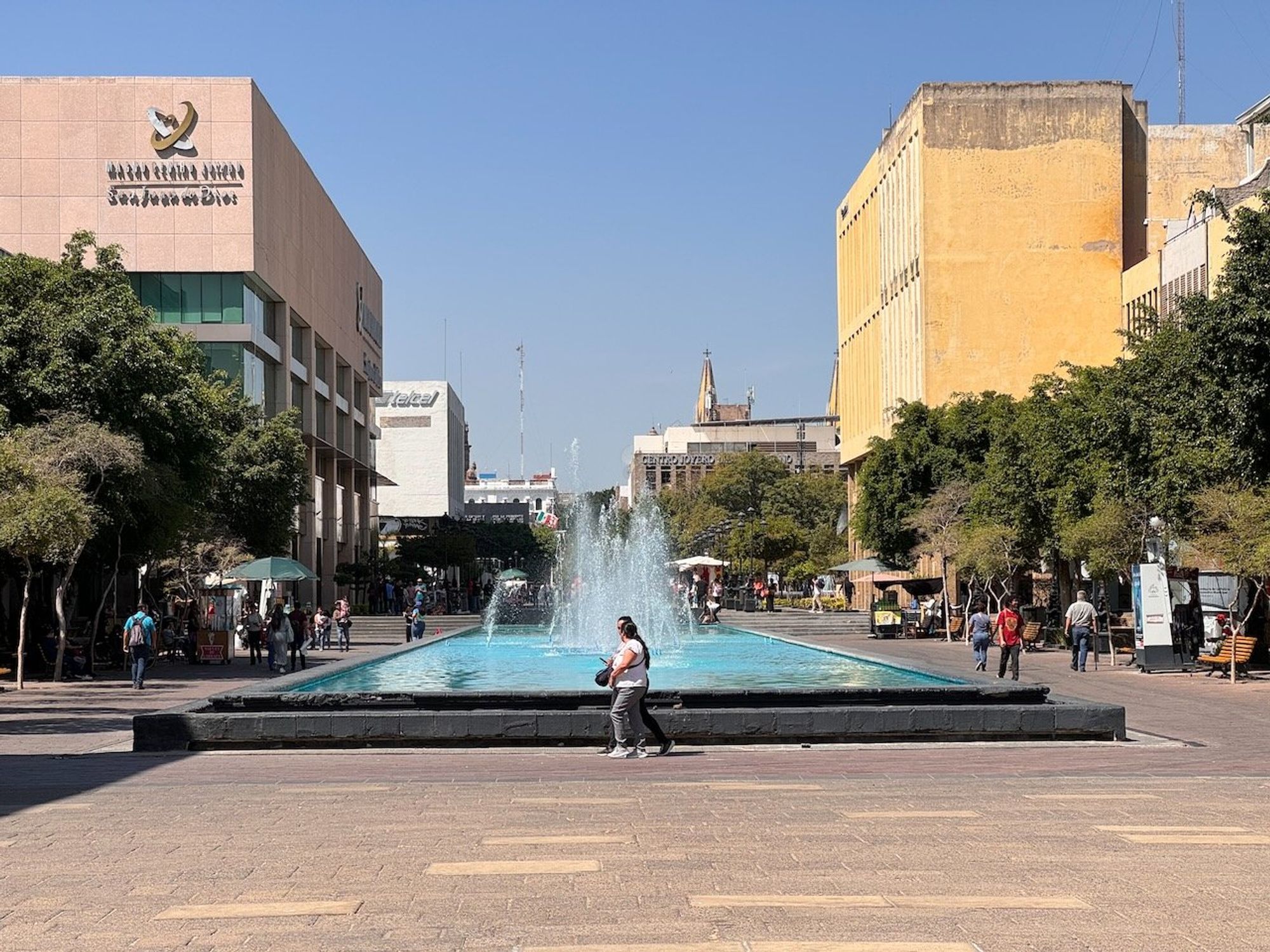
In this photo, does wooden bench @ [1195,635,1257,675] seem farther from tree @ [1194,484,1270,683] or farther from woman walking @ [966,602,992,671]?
woman walking @ [966,602,992,671]

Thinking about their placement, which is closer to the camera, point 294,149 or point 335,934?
point 335,934

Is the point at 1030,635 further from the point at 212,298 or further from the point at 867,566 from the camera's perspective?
the point at 212,298

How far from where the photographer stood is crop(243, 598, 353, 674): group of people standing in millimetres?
31188

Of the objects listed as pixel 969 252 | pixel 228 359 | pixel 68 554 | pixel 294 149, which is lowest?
pixel 68 554

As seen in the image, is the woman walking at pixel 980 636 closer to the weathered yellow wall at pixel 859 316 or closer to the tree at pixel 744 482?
the weathered yellow wall at pixel 859 316

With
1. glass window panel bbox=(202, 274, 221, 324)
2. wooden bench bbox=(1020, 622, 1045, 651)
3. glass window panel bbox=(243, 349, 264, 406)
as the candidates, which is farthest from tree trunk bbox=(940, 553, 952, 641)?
glass window panel bbox=(202, 274, 221, 324)

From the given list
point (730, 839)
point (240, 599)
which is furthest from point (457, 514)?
point (730, 839)

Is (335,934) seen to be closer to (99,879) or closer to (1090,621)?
(99,879)

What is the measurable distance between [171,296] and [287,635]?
3367 cm

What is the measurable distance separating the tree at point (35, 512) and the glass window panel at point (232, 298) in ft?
113

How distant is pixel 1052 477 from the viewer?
40281mm

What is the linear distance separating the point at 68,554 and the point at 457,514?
14587 cm

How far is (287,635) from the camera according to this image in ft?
102

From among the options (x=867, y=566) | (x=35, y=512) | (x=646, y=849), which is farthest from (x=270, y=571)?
(x=646, y=849)
